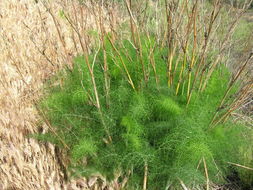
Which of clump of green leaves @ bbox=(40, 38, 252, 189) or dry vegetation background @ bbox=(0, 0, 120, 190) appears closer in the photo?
dry vegetation background @ bbox=(0, 0, 120, 190)

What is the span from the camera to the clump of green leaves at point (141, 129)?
5.81 feet

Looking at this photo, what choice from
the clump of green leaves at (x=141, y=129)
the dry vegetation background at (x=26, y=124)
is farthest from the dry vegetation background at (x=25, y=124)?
the clump of green leaves at (x=141, y=129)

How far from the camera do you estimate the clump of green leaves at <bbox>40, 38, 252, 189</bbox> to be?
1.77 m

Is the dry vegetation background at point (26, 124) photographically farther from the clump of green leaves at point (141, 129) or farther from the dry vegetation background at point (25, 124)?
the clump of green leaves at point (141, 129)

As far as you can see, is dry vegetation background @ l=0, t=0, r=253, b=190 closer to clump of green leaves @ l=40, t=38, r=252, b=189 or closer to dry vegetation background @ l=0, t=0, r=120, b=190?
dry vegetation background @ l=0, t=0, r=120, b=190

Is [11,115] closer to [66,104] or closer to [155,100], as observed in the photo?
[66,104]

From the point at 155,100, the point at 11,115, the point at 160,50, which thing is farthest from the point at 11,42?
the point at 155,100

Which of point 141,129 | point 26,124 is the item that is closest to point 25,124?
point 26,124

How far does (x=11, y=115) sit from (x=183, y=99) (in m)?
1.27

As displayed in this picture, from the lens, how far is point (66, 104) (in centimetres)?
208

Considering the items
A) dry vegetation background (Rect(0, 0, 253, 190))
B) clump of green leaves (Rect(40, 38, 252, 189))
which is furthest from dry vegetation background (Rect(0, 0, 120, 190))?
clump of green leaves (Rect(40, 38, 252, 189))

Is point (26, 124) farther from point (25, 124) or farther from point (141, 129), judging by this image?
point (141, 129)

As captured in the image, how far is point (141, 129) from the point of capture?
1.84 meters

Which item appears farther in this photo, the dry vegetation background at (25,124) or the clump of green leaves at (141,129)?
the clump of green leaves at (141,129)
